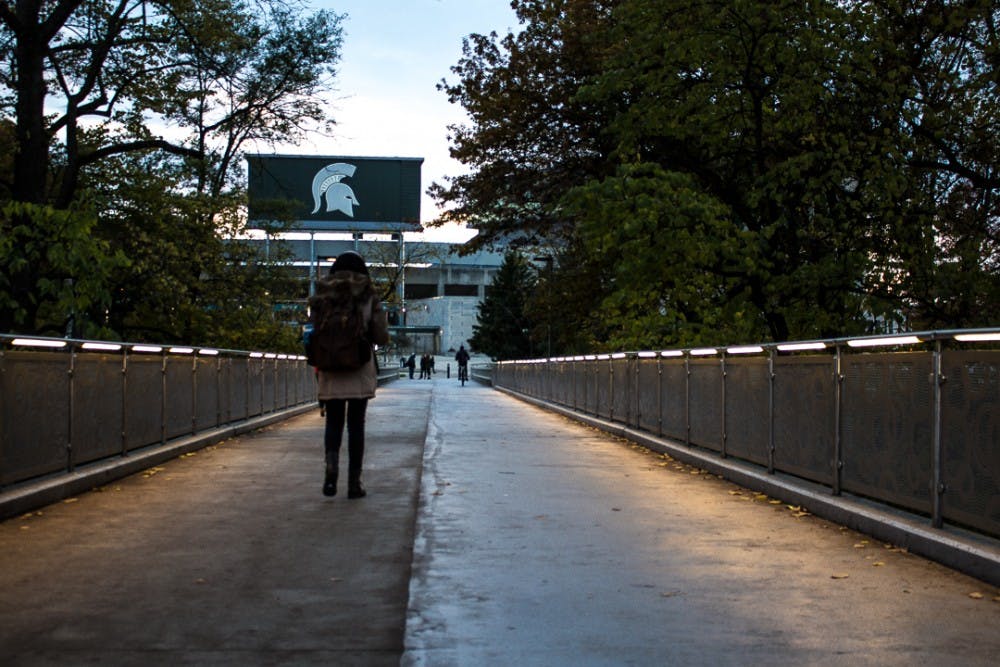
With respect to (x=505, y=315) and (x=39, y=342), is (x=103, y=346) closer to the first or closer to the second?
(x=39, y=342)

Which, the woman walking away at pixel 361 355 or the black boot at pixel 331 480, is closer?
the woman walking away at pixel 361 355

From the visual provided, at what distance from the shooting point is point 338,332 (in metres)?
8.35

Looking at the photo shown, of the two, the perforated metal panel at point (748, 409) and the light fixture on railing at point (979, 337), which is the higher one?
the light fixture on railing at point (979, 337)

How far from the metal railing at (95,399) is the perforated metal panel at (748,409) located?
6.21m

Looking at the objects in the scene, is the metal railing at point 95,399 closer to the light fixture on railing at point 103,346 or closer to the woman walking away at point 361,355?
the light fixture on railing at point 103,346

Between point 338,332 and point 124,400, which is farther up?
point 338,332

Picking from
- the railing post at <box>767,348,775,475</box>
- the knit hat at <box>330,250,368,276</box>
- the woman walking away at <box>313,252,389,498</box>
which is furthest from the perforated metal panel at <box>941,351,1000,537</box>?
the knit hat at <box>330,250,368,276</box>

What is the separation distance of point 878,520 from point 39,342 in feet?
21.2

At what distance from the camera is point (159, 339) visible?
88.4 ft

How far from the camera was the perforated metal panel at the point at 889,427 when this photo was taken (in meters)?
6.73

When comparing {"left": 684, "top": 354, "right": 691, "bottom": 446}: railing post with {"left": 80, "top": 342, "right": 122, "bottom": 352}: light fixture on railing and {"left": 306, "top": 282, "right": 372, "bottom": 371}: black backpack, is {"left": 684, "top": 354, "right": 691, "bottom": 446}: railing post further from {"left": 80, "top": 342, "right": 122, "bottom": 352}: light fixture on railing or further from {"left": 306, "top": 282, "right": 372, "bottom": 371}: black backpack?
{"left": 80, "top": 342, "right": 122, "bottom": 352}: light fixture on railing

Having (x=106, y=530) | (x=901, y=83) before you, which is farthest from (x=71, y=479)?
(x=901, y=83)

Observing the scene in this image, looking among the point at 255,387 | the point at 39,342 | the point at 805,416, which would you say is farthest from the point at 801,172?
the point at 39,342

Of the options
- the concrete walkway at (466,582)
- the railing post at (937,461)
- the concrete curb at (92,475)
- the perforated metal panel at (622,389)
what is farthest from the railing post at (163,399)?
the railing post at (937,461)
